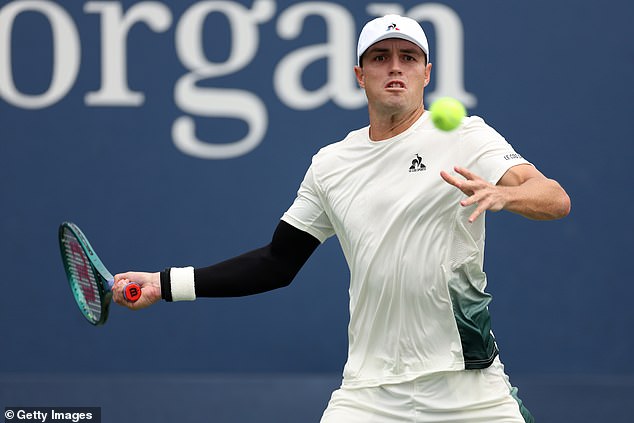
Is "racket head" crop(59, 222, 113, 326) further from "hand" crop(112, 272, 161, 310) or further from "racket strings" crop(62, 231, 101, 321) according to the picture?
"hand" crop(112, 272, 161, 310)

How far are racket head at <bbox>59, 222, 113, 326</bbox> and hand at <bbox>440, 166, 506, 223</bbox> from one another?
4.84 feet

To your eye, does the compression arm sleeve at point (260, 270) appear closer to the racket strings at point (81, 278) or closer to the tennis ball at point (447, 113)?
the racket strings at point (81, 278)

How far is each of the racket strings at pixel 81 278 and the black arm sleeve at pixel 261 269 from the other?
0.44 m

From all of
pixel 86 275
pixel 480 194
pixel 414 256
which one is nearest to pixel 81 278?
pixel 86 275

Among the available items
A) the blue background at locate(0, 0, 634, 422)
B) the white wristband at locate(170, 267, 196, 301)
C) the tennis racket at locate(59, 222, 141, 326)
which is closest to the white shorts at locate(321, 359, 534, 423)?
the white wristband at locate(170, 267, 196, 301)

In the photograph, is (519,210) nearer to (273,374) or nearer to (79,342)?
(273,374)

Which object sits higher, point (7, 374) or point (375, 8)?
point (375, 8)

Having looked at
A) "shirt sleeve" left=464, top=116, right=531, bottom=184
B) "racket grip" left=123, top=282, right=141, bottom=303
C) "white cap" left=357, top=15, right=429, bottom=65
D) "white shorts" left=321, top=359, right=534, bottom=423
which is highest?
"white cap" left=357, top=15, right=429, bottom=65

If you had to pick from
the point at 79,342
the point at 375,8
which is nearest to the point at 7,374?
the point at 79,342

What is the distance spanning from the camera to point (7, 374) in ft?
19.6

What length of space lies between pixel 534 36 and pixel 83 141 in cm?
241

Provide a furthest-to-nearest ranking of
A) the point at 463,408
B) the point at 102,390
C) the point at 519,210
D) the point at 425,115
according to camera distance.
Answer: the point at 102,390
the point at 425,115
the point at 463,408
the point at 519,210

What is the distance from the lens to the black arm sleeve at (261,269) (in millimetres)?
3955

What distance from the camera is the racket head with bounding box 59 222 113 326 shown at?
4109 mm
